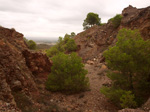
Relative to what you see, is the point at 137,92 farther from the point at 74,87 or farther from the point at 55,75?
the point at 55,75

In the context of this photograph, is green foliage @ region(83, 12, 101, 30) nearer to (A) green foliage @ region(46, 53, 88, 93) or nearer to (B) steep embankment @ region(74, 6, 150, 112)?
(B) steep embankment @ region(74, 6, 150, 112)

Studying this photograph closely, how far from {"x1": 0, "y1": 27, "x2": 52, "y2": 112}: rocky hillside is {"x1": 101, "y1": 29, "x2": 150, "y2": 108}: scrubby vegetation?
21.6 ft

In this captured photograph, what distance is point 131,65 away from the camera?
7.66m

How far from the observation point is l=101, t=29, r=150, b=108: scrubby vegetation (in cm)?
788

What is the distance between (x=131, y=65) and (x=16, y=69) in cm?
855

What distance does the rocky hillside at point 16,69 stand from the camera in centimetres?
646

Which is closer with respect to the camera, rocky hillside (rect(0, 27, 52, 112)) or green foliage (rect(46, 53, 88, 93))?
rocky hillside (rect(0, 27, 52, 112))

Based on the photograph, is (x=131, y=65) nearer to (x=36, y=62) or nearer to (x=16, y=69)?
(x=16, y=69)

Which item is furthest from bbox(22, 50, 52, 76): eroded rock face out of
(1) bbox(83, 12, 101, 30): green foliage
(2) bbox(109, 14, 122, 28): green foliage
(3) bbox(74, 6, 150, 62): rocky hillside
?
(1) bbox(83, 12, 101, 30): green foliage

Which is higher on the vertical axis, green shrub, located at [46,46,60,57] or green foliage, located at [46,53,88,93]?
green shrub, located at [46,46,60,57]

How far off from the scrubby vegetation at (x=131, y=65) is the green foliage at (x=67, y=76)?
11.4 ft

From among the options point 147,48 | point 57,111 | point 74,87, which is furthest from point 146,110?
point 74,87

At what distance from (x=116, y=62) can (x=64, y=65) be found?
17.2ft

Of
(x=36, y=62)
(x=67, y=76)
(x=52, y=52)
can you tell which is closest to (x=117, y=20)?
(x=52, y=52)
